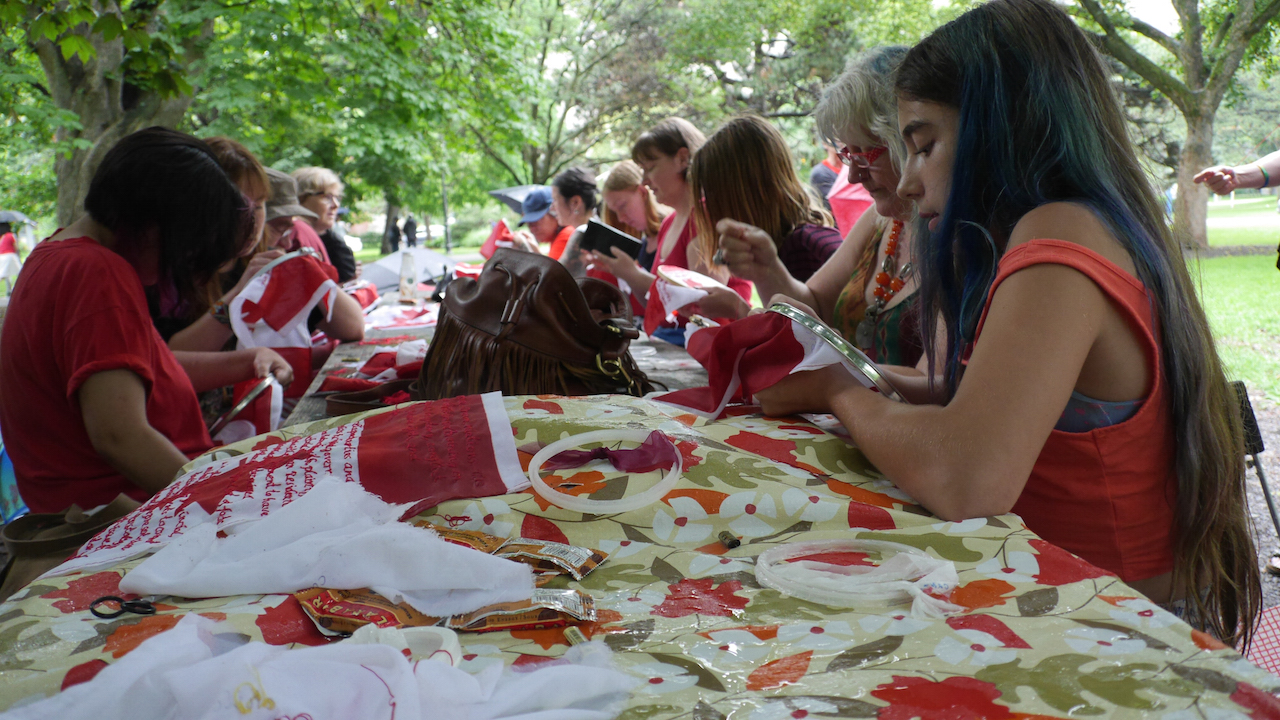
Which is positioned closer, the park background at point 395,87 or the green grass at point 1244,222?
the park background at point 395,87

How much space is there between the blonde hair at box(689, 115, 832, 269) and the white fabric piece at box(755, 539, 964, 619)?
239cm

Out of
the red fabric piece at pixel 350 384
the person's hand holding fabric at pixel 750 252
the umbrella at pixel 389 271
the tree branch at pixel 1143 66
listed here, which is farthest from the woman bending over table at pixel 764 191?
the tree branch at pixel 1143 66

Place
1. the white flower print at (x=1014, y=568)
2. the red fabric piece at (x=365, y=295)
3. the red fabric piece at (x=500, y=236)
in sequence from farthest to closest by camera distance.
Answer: the red fabric piece at (x=500, y=236) → the red fabric piece at (x=365, y=295) → the white flower print at (x=1014, y=568)

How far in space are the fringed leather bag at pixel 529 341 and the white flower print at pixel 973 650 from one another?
1379 millimetres

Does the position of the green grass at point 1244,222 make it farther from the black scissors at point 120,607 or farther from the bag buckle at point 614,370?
the black scissors at point 120,607

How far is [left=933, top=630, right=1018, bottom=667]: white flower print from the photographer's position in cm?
83

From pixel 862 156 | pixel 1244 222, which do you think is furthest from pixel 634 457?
pixel 1244 222

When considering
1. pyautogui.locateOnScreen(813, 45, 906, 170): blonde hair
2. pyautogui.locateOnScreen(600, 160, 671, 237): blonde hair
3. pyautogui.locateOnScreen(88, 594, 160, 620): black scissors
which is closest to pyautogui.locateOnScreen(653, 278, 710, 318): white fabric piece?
pyautogui.locateOnScreen(813, 45, 906, 170): blonde hair

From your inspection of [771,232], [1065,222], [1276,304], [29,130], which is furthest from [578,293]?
[29,130]

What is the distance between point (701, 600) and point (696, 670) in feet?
0.61

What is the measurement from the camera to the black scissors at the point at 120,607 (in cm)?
96

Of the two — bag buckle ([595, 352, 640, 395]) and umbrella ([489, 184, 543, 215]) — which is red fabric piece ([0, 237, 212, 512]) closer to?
bag buckle ([595, 352, 640, 395])

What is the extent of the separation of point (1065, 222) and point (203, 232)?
6.73 feet

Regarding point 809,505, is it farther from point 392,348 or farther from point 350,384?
point 392,348
